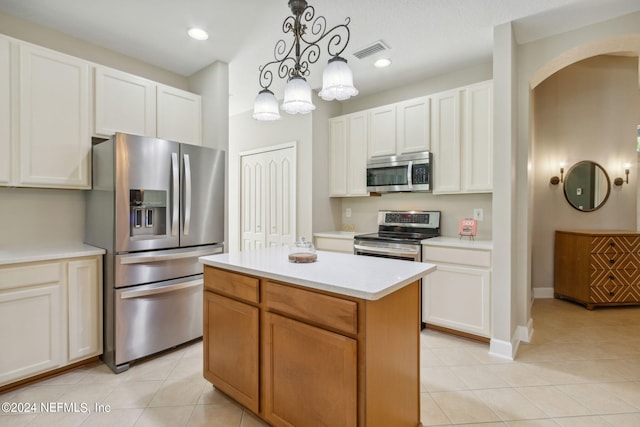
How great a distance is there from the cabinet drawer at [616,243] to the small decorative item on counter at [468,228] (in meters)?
1.71

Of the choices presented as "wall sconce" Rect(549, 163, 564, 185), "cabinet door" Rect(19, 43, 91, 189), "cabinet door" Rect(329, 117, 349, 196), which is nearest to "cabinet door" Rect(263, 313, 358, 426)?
"cabinet door" Rect(19, 43, 91, 189)

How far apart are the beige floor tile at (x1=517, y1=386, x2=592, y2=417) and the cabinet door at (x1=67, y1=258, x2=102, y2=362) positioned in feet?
10.2

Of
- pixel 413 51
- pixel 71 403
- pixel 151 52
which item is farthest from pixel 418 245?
pixel 151 52

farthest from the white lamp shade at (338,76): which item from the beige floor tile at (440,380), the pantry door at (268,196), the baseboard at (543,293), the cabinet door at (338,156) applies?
the baseboard at (543,293)

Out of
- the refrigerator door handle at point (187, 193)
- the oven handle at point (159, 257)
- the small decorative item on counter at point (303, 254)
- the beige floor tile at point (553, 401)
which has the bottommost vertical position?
the beige floor tile at point (553, 401)

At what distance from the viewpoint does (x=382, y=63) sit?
127 inches

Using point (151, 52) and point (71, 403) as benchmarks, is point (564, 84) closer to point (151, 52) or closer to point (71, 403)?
point (151, 52)

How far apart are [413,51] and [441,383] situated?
9.34 feet

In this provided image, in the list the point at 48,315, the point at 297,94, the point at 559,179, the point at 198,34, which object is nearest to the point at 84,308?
the point at 48,315

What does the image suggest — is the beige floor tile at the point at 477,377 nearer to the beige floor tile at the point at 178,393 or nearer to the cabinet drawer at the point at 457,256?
the cabinet drawer at the point at 457,256

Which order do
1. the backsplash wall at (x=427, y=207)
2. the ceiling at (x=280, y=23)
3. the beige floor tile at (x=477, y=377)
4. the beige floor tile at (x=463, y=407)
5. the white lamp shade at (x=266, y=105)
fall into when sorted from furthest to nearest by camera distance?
the backsplash wall at (x=427, y=207) → the ceiling at (x=280, y=23) → the beige floor tile at (x=477, y=377) → the white lamp shade at (x=266, y=105) → the beige floor tile at (x=463, y=407)

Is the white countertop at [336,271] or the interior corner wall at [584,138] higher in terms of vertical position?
the interior corner wall at [584,138]

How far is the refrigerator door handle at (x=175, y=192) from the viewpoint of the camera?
2.63 meters

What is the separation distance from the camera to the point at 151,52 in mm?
3027
